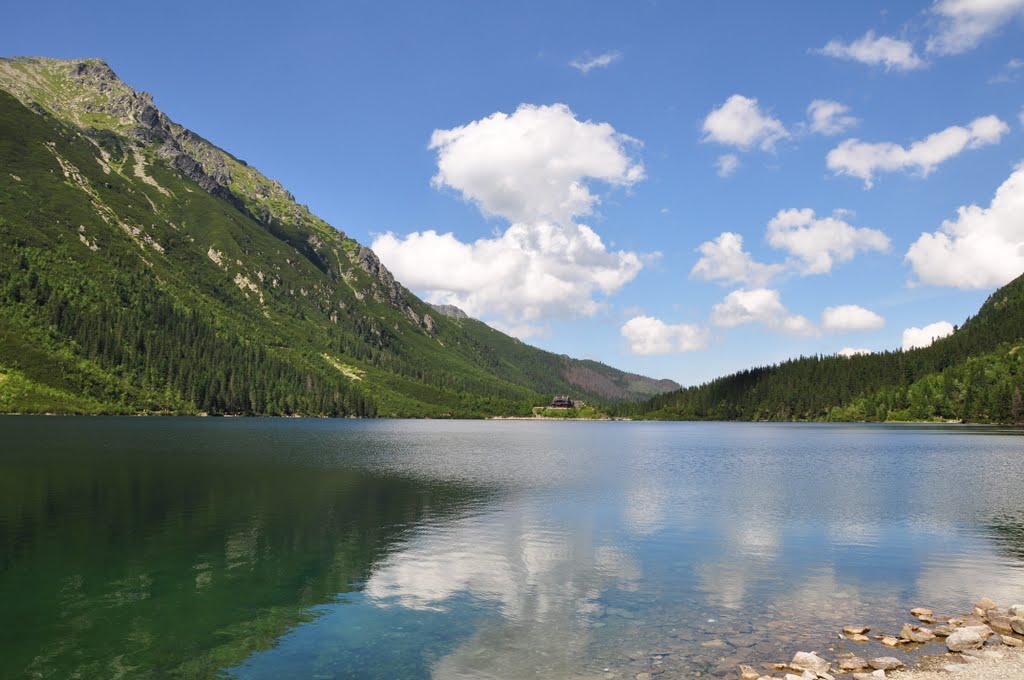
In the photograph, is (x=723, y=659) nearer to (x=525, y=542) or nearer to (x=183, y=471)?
(x=525, y=542)

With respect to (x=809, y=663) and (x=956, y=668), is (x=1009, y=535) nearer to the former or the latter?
(x=956, y=668)

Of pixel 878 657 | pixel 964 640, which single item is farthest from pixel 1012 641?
pixel 878 657

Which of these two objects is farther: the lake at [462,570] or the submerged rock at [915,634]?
the submerged rock at [915,634]

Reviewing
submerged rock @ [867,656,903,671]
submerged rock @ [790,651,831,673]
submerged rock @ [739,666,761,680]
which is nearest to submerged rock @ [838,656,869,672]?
submerged rock @ [867,656,903,671]

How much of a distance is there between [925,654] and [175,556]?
4128 cm

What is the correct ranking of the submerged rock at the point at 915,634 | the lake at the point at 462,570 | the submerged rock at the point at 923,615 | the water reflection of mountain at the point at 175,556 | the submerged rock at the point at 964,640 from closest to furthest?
the lake at the point at 462,570, the water reflection of mountain at the point at 175,556, the submerged rock at the point at 964,640, the submerged rock at the point at 915,634, the submerged rock at the point at 923,615

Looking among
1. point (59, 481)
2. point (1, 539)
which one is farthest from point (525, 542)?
point (59, 481)

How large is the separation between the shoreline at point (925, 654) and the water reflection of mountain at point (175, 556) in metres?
19.3

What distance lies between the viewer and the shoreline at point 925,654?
76.0ft

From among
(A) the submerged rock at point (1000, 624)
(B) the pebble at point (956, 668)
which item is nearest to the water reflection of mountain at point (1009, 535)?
(A) the submerged rock at point (1000, 624)

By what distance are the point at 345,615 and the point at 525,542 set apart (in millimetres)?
18813

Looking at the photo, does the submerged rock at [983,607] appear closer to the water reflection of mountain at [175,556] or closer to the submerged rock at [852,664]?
the submerged rock at [852,664]

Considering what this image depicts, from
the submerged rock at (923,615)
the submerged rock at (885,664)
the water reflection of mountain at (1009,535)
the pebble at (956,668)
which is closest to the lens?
the pebble at (956,668)

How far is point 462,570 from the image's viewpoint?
38.6 m
